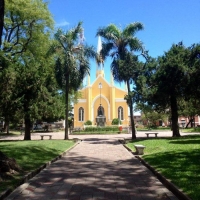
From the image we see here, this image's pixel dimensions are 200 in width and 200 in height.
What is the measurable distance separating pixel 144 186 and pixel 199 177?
55.1 inches

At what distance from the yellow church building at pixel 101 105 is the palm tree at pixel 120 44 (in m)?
35.5

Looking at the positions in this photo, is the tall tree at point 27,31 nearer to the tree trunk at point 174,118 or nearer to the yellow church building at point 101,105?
the tree trunk at point 174,118

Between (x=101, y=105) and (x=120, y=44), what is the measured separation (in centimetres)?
3715

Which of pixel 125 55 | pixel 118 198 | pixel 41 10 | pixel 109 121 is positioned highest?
pixel 41 10

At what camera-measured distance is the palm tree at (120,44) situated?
2378 centimetres

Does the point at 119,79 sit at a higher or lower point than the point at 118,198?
higher

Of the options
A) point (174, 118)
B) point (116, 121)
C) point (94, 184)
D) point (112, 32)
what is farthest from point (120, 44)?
point (116, 121)

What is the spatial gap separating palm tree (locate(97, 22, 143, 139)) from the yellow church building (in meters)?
35.5

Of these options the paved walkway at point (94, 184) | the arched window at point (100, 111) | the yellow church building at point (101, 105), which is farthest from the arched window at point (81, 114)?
the paved walkway at point (94, 184)

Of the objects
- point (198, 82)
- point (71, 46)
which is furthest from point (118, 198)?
point (71, 46)

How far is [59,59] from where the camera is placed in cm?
2375

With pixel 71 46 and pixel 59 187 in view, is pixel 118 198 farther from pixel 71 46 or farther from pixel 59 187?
pixel 71 46

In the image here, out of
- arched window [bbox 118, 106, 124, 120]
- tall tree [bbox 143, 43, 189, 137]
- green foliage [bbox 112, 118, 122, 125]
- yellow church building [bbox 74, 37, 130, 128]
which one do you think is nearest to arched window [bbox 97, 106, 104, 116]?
yellow church building [bbox 74, 37, 130, 128]

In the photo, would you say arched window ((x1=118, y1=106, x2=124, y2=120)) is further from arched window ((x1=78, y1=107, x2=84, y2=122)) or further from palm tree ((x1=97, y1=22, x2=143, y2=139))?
palm tree ((x1=97, y1=22, x2=143, y2=139))
